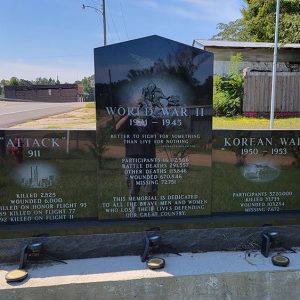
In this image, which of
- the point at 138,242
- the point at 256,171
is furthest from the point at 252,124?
the point at 138,242

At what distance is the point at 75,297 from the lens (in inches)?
126

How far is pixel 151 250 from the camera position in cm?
366

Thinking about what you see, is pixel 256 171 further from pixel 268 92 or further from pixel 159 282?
pixel 268 92

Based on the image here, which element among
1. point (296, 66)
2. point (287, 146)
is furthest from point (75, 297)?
point (296, 66)

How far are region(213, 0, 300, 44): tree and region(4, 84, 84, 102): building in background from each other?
169 feet

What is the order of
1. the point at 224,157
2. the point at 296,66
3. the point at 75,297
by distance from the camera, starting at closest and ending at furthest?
the point at 75,297 < the point at 224,157 < the point at 296,66

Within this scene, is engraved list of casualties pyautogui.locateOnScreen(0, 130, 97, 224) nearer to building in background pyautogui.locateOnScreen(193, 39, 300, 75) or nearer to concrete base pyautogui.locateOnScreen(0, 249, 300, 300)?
concrete base pyautogui.locateOnScreen(0, 249, 300, 300)

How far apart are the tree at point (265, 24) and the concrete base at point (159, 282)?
32.7 feet

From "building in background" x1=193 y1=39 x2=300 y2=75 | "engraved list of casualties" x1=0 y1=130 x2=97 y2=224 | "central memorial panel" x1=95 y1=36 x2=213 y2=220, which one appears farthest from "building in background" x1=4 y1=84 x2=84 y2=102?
"central memorial panel" x1=95 y1=36 x2=213 y2=220

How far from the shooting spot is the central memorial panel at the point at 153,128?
11.9 ft

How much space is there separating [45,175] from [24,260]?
0.80 m

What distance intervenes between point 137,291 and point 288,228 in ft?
5.60

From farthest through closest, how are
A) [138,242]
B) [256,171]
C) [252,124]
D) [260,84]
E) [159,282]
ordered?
[260,84] → [252,124] → [256,171] → [138,242] → [159,282]

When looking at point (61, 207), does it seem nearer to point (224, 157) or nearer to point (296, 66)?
point (224, 157)
